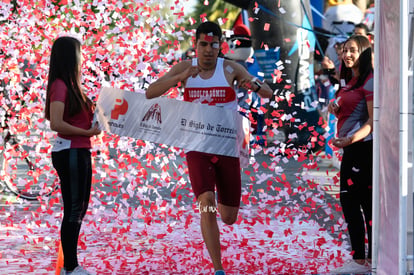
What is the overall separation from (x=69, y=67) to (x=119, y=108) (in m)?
0.57

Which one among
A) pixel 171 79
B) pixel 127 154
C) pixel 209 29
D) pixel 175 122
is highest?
pixel 209 29

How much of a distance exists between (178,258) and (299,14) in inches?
446

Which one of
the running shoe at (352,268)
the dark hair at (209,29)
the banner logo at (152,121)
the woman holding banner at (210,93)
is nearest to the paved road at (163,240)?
the running shoe at (352,268)

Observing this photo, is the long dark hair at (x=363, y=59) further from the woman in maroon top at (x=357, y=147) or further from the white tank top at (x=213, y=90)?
the white tank top at (x=213, y=90)

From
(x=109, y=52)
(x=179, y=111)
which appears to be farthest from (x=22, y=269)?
(x=109, y=52)

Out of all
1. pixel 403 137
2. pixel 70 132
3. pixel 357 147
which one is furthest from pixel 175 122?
pixel 403 137

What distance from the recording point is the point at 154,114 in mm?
6762

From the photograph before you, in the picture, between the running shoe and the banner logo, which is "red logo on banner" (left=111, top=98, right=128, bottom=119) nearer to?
the banner logo

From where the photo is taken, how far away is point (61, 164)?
644 cm

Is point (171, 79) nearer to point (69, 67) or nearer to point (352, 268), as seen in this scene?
point (69, 67)

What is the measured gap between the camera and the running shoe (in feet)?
22.6

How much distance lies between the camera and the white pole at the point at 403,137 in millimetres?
5211

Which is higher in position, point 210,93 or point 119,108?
point 210,93

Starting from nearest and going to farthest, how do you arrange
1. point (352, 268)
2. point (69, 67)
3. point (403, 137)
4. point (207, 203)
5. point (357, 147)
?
point (403, 137), point (207, 203), point (69, 67), point (352, 268), point (357, 147)
